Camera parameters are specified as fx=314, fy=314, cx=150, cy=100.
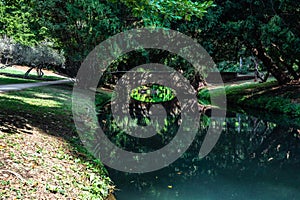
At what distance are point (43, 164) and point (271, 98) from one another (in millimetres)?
17158

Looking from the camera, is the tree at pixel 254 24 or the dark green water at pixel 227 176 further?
the tree at pixel 254 24

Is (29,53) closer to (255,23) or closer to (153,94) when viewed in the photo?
(153,94)

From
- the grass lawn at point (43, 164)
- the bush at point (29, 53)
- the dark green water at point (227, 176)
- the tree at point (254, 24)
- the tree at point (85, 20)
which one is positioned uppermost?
the tree at point (254, 24)

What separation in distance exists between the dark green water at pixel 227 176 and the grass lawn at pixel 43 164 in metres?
0.62

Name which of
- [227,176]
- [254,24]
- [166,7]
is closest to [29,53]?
[254,24]

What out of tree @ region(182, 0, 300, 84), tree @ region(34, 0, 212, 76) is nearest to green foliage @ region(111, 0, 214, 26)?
tree @ region(34, 0, 212, 76)

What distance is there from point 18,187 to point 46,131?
343 cm

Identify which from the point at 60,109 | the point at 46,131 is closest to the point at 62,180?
the point at 46,131

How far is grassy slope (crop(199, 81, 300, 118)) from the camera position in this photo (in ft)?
58.3

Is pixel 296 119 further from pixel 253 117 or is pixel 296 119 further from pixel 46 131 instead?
pixel 46 131

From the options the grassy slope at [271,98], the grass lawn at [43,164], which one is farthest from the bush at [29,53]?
the grass lawn at [43,164]

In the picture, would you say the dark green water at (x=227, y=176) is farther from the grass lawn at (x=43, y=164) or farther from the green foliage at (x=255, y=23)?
the green foliage at (x=255, y=23)

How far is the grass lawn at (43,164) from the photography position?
4.37 metres

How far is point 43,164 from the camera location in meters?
5.24
